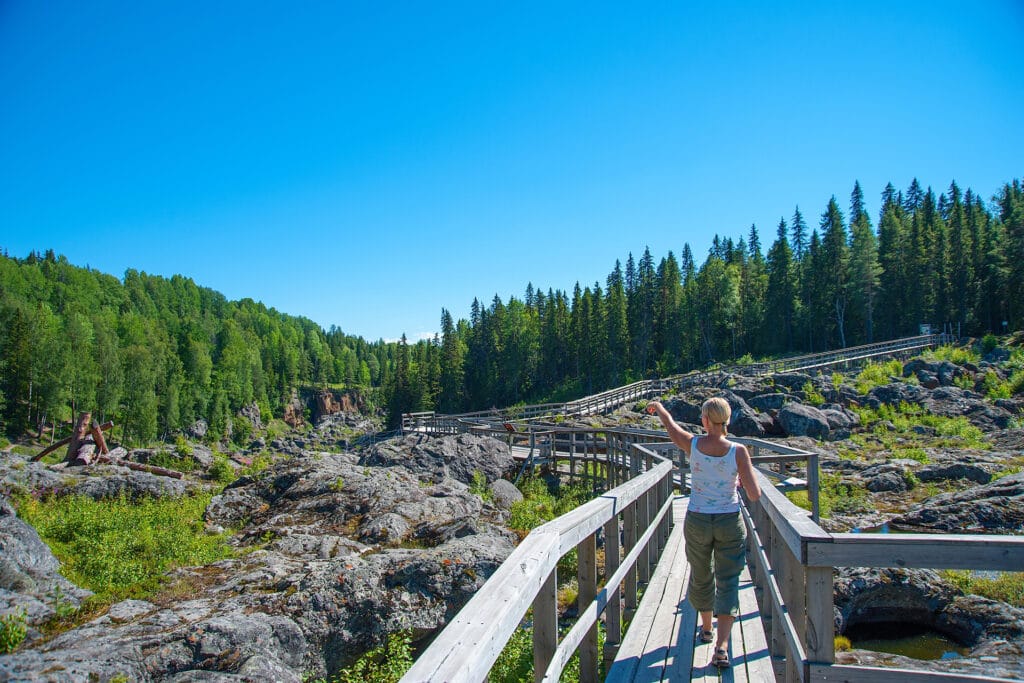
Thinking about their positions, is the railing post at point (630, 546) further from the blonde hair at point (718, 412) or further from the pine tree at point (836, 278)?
the pine tree at point (836, 278)

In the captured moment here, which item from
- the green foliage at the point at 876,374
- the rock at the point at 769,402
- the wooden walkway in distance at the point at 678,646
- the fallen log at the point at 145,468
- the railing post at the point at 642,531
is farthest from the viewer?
the green foliage at the point at 876,374

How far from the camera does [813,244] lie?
2648 inches

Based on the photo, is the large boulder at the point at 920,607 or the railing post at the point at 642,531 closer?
the railing post at the point at 642,531

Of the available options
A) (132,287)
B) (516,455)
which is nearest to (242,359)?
(132,287)

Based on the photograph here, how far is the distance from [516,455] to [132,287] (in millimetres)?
137609

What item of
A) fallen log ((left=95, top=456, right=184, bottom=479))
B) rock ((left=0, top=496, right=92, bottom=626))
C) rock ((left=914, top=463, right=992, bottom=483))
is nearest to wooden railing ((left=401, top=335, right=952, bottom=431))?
fallen log ((left=95, top=456, right=184, bottom=479))

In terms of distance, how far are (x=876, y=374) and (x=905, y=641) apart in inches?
1365

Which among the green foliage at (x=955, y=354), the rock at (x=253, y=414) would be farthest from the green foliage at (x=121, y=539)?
the rock at (x=253, y=414)

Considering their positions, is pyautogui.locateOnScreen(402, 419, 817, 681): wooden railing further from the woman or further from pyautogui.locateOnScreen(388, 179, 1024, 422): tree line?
pyautogui.locateOnScreen(388, 179, 1024, 422): tree line

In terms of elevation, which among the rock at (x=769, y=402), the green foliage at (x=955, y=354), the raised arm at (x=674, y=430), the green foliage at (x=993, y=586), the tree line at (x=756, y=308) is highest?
the tree line at (x=756, y=308)

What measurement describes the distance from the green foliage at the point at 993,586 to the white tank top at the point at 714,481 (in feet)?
20.5

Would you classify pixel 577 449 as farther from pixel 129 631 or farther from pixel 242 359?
pixel 242 359

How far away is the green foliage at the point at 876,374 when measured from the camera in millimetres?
33906

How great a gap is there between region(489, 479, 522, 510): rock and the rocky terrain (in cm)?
7
